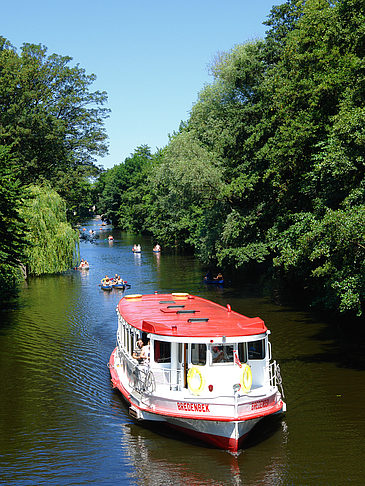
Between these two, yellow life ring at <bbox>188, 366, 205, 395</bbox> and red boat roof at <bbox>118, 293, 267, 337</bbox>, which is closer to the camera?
yellow life ring at <bbox>188, 366, 205, 395</bbox>

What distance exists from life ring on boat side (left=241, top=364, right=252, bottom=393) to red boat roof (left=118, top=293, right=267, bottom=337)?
1.05 meters

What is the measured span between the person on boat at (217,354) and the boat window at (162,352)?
4.93ft

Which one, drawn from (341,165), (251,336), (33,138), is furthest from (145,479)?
(33,138)

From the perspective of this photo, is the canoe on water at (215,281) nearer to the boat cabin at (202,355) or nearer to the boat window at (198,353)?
the boat cabin at (202,355)

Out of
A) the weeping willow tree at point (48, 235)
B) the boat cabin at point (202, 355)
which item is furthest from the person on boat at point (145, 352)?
the weeping willow tree at point (48, 235)

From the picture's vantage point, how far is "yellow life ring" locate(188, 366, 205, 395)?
16.0 metres

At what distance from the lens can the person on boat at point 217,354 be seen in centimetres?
1641

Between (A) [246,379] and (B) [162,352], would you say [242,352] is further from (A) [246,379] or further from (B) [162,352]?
(B) [162,352]

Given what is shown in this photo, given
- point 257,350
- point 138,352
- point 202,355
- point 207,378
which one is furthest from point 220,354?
point 138,352

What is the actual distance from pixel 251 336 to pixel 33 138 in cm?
4242

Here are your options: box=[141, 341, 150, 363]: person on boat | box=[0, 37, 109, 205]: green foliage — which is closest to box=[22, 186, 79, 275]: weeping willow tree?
box=[0, 37, 109, 205]: green foliage

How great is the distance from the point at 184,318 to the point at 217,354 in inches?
116

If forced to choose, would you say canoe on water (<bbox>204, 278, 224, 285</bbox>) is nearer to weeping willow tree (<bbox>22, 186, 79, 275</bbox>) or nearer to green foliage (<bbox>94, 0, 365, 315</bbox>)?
green foliage (<bbox>94, 0, 365, 315</bbox>)

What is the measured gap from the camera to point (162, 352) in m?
17.2
